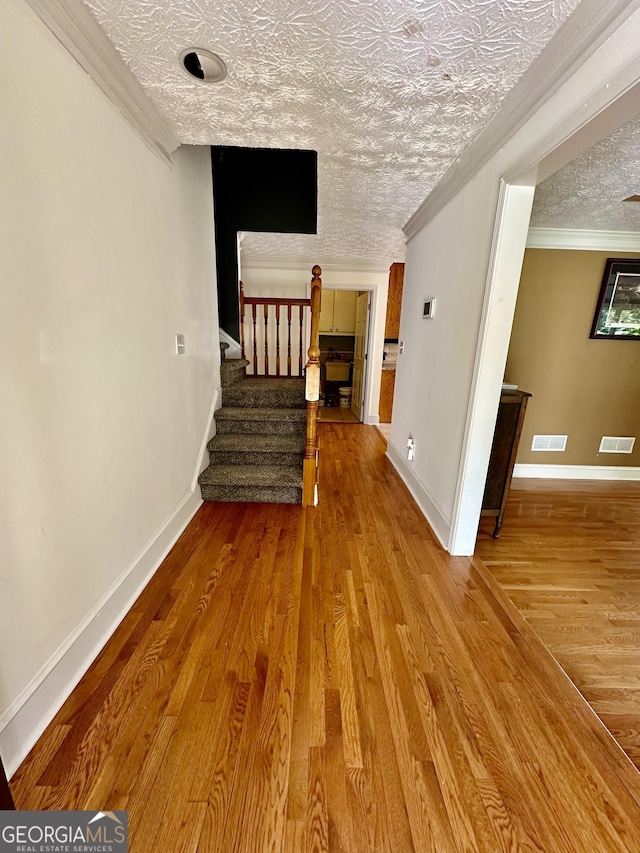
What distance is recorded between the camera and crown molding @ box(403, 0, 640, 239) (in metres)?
0.94

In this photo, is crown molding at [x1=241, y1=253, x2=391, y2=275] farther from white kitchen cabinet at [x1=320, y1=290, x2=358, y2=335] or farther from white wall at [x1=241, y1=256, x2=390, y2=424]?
white kitchen cabinet at [x1=320, y1=290, x2=358, y2=335]

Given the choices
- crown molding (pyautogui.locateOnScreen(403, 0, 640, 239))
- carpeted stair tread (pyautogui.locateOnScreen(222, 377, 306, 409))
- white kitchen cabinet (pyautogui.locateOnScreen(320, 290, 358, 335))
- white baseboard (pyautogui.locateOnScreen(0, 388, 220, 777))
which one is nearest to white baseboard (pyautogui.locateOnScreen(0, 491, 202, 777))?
white baseboard (pyautogui.locateOnScreen(0, 388, 220, 777))

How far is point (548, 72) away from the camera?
116 cm

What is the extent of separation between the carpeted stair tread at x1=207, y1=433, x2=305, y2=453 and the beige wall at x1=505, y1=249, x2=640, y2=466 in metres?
2.23

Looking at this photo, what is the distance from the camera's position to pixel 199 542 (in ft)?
6.83

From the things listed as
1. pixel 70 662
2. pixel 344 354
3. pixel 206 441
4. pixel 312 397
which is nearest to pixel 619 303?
pixel 312 397

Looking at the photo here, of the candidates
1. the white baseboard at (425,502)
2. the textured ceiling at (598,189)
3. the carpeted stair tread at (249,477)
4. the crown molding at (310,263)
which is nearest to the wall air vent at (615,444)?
the textured ceiling at (598,189)

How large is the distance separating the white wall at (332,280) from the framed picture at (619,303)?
2.52 m

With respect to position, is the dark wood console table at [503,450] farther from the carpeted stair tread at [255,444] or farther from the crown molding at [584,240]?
the crown molding at [584,240]

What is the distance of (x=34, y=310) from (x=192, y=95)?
1.17 m

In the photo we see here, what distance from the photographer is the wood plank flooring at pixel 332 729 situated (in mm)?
893

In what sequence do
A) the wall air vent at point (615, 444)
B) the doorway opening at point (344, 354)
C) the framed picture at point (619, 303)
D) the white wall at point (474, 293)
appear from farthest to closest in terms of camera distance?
the doorway opening at point (344, 354)
the wall air vent at point (615, 444)
the framed picture at point (619, 303)
the white wall at point (474, 293)

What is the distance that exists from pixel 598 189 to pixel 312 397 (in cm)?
226

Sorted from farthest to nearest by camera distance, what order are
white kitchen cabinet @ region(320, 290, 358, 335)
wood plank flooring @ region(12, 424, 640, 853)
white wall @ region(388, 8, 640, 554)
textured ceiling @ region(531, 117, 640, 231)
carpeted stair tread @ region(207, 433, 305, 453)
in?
white kitchen cabinet @ region(320, 290, 358, 335), carpeted stair tread @ region(207, 433, 305, 453), textured ceiling @ region(531, 117, 640, 231), white wall @ region(388, 8, 640, 554), wood plank flooring @ region(12, 424, 640, 853)
